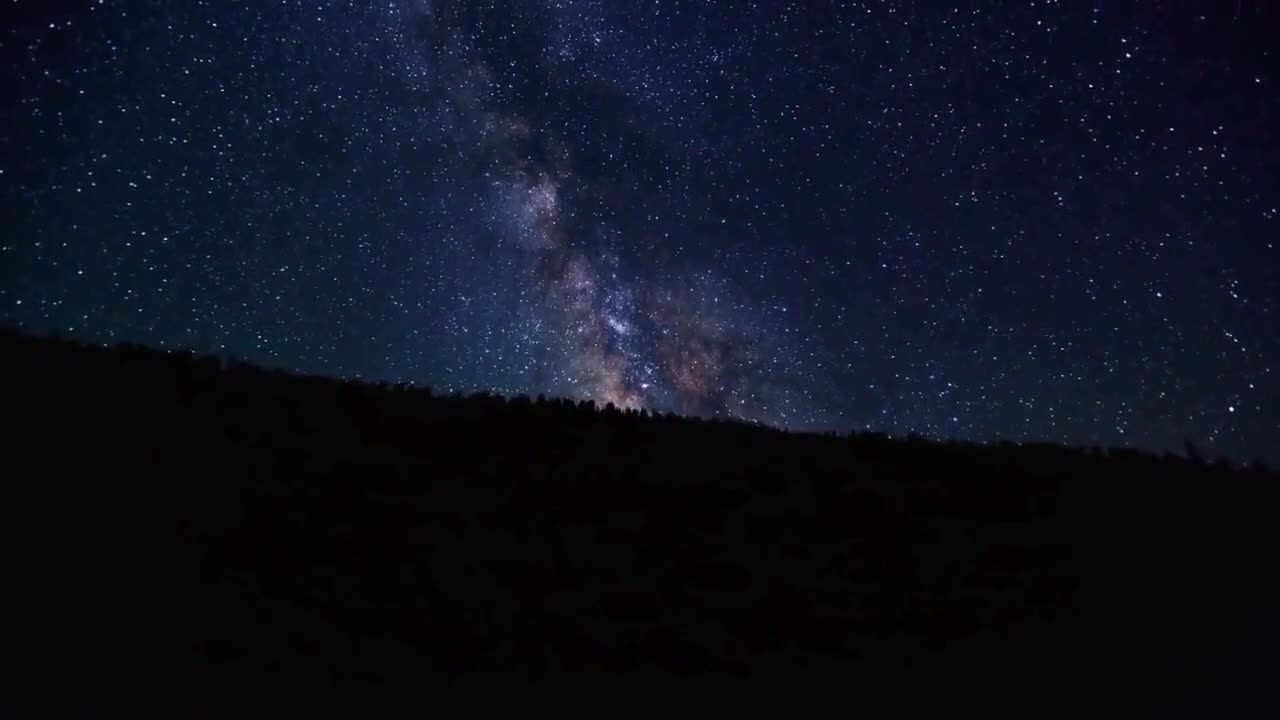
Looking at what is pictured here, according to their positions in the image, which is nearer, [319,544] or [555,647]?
[555,647]

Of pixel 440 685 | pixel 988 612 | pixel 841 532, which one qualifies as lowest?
pixel 440 685

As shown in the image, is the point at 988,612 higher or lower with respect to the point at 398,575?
higher

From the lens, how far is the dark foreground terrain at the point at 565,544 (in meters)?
6.97

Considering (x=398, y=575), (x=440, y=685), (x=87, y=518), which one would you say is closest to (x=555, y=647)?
(x=440, y=685)

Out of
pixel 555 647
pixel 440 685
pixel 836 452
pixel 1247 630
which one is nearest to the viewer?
pixel 440 685

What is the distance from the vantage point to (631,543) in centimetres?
907

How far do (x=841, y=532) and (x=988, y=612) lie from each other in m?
1.85

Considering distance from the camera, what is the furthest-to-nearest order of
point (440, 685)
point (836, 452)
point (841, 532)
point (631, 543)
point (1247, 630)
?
point (836, 452) → point (841, 532) → point (631, 543) → point (1247, 630) → point (440, 685)

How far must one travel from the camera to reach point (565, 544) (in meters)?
8.80

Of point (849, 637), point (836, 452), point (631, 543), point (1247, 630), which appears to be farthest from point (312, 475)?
point (1247, 630)

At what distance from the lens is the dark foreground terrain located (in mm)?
6973

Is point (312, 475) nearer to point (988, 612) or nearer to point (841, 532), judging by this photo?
point (841, 532)

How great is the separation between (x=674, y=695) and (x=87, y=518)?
5396 millimetres

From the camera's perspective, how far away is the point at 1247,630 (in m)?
7.78
